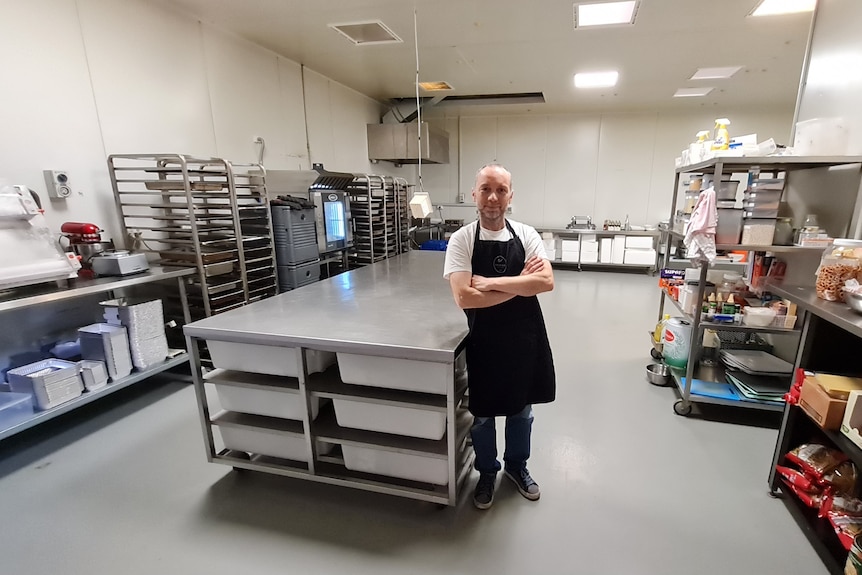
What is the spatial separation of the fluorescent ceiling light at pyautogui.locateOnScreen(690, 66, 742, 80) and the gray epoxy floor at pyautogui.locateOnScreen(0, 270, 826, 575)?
4531mm

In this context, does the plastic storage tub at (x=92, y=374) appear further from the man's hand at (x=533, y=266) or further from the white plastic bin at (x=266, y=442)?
the man's hand at (x=533, y=266)

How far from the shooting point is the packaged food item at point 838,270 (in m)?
1.75

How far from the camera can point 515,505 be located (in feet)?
6.53

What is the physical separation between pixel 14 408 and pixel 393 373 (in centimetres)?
231

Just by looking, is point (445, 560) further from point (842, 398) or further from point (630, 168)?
point (630, 168)

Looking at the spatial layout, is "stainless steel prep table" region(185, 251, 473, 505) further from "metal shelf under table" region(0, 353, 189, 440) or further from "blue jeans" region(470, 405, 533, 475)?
"metal shelf under table" region(0, 353, 189, 440)

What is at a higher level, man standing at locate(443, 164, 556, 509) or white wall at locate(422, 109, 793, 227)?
white wall at locate(422, 109, 793, 227)

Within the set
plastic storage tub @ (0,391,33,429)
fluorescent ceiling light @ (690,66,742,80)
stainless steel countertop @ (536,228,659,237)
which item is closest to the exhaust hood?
stainless steel countertop @ (536,228,659,237)

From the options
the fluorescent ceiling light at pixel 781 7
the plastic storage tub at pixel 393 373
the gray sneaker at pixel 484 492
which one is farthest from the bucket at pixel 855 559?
the fluorescent ceiling light at pixel 781 7

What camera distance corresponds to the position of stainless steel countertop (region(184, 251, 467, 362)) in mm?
1692

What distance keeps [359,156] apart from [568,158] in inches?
159

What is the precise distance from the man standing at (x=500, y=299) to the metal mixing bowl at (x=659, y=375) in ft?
5.92

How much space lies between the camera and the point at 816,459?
1852 millimetres

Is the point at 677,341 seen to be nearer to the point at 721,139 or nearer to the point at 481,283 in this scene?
the point at 721,139
